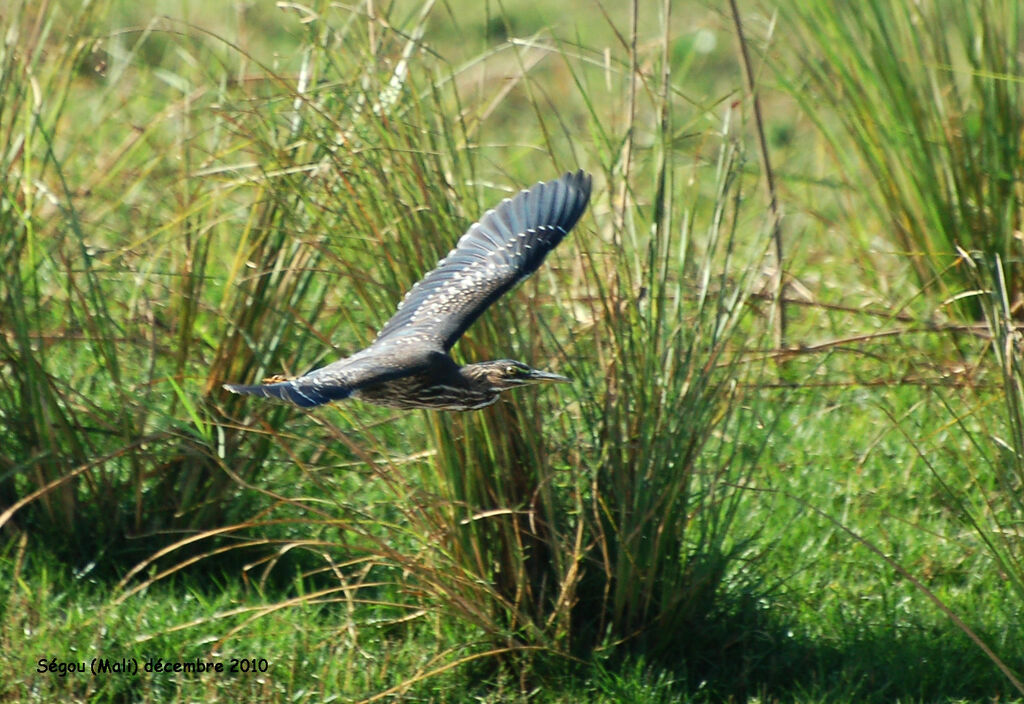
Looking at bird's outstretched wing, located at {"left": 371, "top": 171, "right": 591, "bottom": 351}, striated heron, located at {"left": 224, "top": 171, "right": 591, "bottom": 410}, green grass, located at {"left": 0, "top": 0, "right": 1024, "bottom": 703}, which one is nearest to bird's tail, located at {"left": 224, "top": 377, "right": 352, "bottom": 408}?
striated heron, located at {"left": 224, "top": 171, "right": 591, "bottom": 410}

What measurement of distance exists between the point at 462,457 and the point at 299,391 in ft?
1.98

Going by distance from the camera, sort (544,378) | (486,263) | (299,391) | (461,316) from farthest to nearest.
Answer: (486,263) → (461,316) → (544,378) → (299,391)

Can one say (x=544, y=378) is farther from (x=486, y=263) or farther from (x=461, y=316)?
(x=486, y=263)

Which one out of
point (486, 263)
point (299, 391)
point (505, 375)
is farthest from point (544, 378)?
point (299, 391)

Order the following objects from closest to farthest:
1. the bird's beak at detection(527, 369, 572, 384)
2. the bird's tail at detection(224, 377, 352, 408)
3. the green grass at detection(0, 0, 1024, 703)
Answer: the bird's tail at detection(224, 377, 352, 408)
the bird's beak at detection(527, 369, 572, 384)
the green grass at detection(0, 0, 1024, 703)

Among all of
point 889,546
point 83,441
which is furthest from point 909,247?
point 83,441

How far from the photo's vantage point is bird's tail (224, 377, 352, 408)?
2.62 metres

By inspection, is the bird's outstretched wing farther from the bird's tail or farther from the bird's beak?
the bird's tail

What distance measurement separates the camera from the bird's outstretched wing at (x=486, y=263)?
10.7 ft

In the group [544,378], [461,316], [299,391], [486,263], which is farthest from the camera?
[486,263]

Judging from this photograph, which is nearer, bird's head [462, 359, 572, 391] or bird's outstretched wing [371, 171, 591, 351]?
bird's head [462, 359, 572, 391]

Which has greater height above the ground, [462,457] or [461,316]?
[461,316]

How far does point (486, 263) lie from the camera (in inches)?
134

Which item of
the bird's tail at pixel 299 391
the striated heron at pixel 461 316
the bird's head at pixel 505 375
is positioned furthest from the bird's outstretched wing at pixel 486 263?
the bird's tail at pixel 299 391
